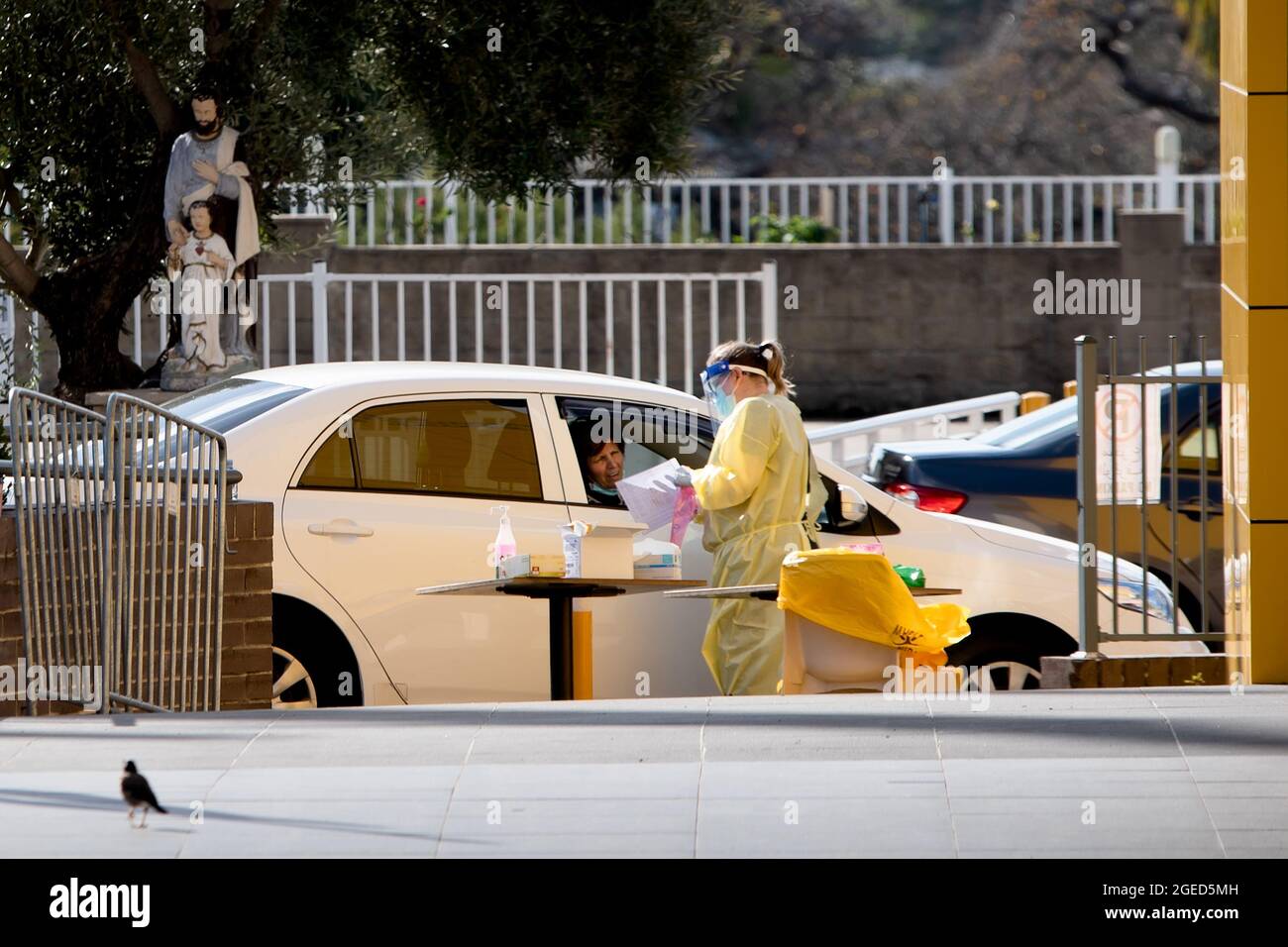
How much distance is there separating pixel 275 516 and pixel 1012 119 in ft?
95.5

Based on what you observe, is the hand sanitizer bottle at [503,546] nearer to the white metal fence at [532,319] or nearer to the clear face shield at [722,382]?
the clear face shield at [722,382]

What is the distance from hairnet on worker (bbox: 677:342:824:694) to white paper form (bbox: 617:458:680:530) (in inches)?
3.7

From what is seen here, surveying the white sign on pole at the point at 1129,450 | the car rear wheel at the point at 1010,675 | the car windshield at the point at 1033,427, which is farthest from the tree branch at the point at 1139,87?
the car rear wheel at the point at 1010,675

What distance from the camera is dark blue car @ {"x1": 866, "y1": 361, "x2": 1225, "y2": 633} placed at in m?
9.70

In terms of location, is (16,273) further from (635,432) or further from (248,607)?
(248,607)

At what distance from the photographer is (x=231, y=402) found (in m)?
8.24

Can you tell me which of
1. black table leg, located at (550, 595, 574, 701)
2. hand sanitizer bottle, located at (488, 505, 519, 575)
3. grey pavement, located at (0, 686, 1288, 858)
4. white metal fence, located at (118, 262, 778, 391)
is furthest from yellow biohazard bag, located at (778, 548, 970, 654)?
white metal fence, located at (118, 262, 778, 391)

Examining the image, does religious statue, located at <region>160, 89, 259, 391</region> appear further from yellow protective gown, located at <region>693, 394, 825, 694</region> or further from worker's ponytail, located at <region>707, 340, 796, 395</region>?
yellow protective gown, located at <region>693, 394, 825, 694</region>

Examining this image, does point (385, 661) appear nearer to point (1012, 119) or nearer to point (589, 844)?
point (589, 844)

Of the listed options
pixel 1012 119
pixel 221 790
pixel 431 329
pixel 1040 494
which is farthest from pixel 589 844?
pixel 1012 119

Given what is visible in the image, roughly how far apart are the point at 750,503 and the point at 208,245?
6.30m

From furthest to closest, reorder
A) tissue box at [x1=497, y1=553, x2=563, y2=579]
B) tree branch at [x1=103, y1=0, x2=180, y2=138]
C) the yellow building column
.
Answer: tree branch at [x1=103, y1=0, x2=180, y2=138]
tissue box at [x1=497, y1=553, x2=563, y2=579]
the yellow building column
